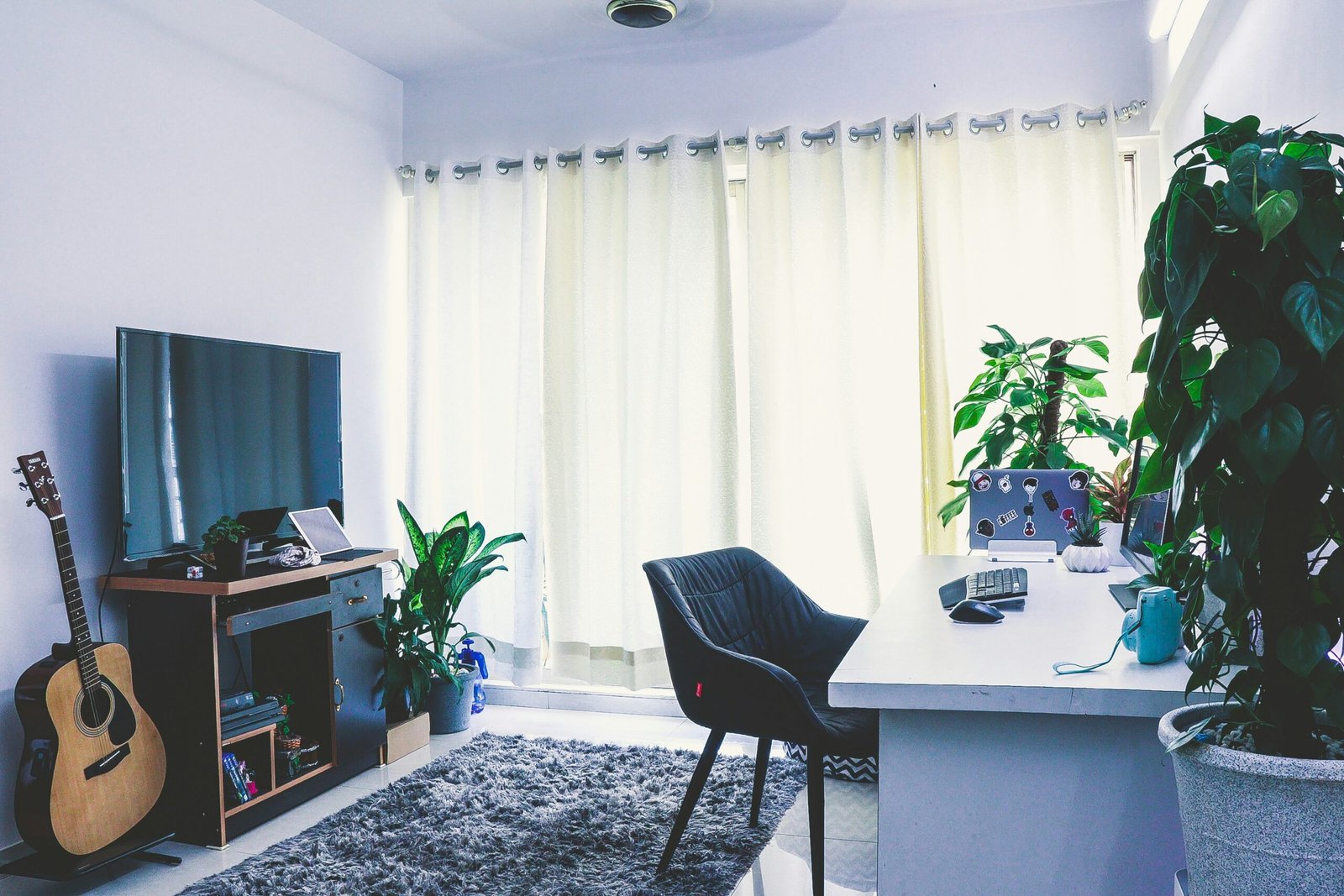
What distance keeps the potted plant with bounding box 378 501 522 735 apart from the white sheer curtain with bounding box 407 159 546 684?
0.62 ft

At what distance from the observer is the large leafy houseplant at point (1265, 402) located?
110 centimetres

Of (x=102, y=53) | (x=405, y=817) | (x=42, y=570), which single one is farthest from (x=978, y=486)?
(x=102, y=53)

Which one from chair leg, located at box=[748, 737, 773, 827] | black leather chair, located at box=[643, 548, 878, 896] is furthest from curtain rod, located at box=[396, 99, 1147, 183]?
chair leg, located at box=[748, 737, 773, 827]

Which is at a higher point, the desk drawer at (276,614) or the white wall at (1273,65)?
the white wall at (1273,65)

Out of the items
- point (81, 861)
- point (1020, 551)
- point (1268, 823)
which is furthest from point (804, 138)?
point (81, 861)

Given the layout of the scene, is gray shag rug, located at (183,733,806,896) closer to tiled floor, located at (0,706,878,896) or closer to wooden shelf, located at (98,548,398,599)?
tiled floor, located at (0,706,878,896)

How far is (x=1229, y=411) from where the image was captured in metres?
1.09

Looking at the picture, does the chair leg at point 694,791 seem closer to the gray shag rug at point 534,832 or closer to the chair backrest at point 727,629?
the gray shag rug at point 534,832

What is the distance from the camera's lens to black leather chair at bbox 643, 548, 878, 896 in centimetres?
219

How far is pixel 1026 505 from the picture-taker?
2967 millimetres

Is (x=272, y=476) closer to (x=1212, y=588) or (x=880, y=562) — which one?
(x=880, y=562)

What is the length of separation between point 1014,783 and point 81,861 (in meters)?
2.39

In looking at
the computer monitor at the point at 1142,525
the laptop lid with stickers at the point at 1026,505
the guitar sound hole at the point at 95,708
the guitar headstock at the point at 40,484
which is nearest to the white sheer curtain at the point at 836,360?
the laptop lid with stickers at the point at 1026,505

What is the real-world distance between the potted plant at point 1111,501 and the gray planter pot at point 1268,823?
69.7 inches
